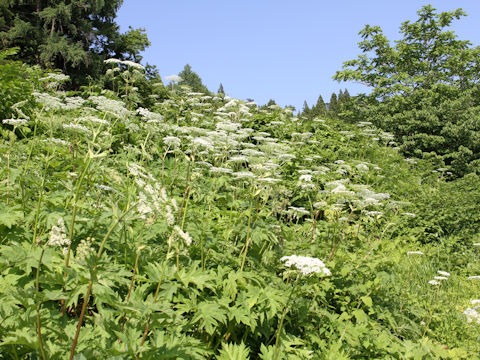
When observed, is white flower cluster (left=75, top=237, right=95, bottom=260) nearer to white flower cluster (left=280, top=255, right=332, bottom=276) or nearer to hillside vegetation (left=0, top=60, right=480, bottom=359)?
hillside vegetation (left=0, top=60, right=480, bottom=359)

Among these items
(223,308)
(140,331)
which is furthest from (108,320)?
(223,308)

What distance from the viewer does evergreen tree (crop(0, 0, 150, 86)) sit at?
21.4m

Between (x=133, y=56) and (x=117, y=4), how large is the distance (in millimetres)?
4704

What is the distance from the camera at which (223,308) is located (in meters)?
2.54

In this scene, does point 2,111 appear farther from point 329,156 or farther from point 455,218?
point 455,218

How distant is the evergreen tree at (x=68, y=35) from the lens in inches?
843

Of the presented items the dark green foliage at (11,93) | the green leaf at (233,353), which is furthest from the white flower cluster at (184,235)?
the dark green foliage at (11,93)

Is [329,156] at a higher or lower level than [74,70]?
lower

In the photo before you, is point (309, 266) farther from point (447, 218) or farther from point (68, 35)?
point (68, 35)

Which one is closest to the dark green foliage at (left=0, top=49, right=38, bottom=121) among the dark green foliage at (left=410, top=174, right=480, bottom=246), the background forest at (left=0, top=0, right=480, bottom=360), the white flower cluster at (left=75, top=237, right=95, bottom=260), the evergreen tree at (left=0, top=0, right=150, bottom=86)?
the background forest at (left=0, top=0, right=480, bottom=360)

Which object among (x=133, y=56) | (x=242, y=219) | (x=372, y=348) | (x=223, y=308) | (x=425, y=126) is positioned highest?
(x=133, y=56)

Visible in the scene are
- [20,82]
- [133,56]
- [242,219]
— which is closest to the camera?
[242,219]

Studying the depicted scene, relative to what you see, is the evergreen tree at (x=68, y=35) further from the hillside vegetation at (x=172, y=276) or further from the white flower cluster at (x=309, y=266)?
the white flower cluster at (x=309, y=266)

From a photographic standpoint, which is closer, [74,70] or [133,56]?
[74,70]
